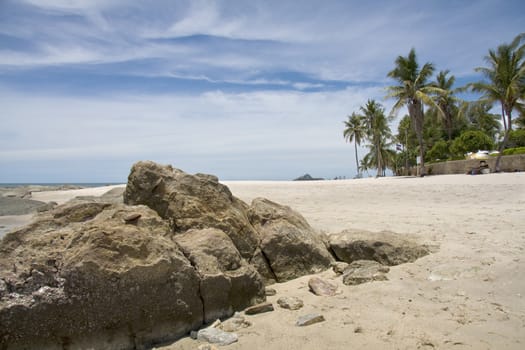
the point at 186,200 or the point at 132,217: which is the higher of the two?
the point at 186,200

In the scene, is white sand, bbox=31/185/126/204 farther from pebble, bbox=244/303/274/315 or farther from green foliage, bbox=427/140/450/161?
green foliage, bbox=427/140/450/161

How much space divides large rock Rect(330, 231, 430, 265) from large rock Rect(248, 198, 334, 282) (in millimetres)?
305

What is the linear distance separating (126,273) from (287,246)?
2.99 meters

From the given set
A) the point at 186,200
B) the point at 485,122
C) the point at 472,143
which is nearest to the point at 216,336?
the point at 186,200

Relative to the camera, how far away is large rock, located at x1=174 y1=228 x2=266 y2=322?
462cm

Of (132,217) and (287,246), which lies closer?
(132,217)

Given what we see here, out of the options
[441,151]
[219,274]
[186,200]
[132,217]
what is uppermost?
[441,151]


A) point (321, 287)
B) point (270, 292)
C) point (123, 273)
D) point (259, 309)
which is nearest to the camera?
point (123, 273)

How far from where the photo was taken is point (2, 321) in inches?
143

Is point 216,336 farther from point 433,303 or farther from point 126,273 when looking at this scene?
point 433,303

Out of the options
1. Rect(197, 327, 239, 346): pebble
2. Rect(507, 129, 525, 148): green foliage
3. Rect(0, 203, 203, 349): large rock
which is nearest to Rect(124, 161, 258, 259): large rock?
Rect(0, 203, 203, 349): large rock

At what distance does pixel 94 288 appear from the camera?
3936 mm

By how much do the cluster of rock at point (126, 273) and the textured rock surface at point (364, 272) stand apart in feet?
3.96

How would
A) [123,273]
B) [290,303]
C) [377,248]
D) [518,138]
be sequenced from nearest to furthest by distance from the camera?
[123,273]
[290,303]
[377,248]
[518,138]
